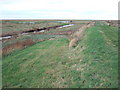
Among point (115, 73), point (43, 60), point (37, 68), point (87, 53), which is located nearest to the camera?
point (115, 73)

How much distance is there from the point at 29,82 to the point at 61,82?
2.48 m

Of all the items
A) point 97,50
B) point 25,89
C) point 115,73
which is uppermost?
point 97,50

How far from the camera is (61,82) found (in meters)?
8.51

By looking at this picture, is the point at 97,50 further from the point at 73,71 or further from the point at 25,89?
the point at 25,89

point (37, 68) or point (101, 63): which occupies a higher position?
point (101, 63)

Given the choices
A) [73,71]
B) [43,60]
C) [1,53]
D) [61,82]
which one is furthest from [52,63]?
[1,53]

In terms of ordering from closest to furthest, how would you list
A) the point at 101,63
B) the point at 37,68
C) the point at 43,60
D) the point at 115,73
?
the point at 115,73
the point at 101,63
the point at 37,68
the point at 43,60

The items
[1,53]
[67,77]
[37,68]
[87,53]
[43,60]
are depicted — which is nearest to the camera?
[67,77]

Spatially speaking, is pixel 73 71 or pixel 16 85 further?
pixel 73 71

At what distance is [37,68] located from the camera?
37.7ft

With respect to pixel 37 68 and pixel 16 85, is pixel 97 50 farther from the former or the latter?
pixel 16 85

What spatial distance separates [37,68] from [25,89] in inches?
123

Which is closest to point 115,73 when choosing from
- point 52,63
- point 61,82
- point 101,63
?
point 101,63

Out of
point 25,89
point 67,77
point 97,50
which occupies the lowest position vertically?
point 25,89
